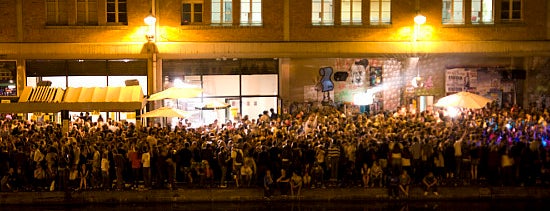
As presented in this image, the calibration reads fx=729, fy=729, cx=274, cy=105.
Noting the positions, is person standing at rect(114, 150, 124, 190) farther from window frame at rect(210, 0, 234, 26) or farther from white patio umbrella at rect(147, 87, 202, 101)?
window frame at rect(210, 0, 234, 26)

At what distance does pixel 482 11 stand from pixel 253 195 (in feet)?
50.9

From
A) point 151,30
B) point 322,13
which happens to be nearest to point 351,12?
point 322,13

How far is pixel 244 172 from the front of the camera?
22.7 metres

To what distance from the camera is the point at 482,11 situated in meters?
32.4

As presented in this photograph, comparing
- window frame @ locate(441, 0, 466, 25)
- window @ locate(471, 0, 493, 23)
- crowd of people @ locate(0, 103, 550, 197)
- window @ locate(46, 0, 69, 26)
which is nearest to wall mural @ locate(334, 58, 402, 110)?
window frame @ locate(441, 0, 466, 25)

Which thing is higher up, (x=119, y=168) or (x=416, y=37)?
(x=416, y=37)

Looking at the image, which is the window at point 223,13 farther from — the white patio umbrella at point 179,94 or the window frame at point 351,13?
the white patio umbrella at point 179,94

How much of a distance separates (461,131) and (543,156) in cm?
303

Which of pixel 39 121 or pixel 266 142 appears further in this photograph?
pixel 39 121

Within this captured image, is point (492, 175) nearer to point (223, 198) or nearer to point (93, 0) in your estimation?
point (223, 198)

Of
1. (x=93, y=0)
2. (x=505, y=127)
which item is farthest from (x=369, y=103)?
(x=93, y=0)

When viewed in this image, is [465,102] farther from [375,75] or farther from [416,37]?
[375,75]

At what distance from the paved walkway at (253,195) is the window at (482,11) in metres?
11.6

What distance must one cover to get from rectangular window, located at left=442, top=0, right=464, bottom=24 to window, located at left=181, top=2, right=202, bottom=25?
1082 centimetres
